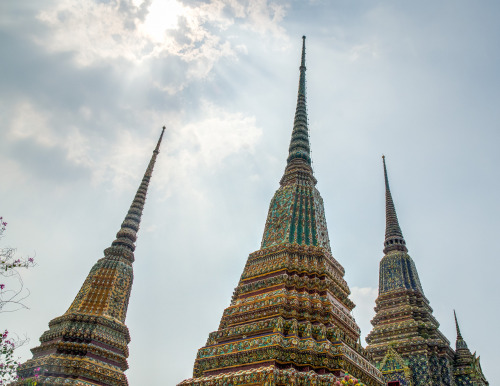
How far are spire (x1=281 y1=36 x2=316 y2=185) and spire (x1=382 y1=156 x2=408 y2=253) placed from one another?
36.1 ft

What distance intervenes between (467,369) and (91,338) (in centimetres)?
1662

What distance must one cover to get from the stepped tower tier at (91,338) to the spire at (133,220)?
1481 mm

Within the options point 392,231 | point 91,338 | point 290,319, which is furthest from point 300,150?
point 392,231

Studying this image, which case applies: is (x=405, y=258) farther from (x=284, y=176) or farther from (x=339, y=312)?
(x=339, y=312)

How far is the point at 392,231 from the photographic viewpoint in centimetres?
2602

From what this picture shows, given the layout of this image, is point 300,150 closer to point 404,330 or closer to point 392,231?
point 404,330

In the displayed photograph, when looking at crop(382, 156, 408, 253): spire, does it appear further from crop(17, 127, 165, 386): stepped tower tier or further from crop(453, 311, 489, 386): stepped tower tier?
crop(17, 127, 165, 386): stepped tower tier

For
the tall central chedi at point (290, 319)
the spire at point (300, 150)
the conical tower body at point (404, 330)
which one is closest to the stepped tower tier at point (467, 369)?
the conical tower body at point (404, 330)

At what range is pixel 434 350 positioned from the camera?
19.4 m

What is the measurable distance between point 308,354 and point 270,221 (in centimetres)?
551

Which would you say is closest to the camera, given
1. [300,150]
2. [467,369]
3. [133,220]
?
[300,150]

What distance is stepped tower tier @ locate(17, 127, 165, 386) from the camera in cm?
1552

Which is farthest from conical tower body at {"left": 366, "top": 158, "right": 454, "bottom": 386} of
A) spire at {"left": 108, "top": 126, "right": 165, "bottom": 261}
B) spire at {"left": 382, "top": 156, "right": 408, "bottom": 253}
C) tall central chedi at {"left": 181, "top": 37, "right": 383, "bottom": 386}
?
spire at {"left": 108, "top": 126, "right": 165, "bottom": 261}

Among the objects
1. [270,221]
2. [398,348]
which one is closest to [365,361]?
[270,221]
